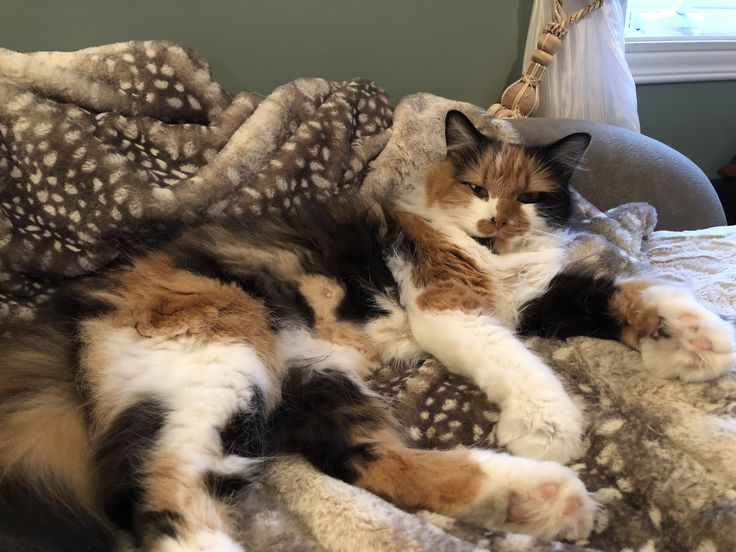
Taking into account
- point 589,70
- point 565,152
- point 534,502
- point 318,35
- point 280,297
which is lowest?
point 534,502

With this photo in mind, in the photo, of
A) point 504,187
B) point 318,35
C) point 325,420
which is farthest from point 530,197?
point 318,35

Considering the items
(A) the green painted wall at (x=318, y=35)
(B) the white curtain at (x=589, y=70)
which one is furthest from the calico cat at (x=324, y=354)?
(B) the white curtain at (x=589, y=70)

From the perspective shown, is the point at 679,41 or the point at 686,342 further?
the point at 679,41

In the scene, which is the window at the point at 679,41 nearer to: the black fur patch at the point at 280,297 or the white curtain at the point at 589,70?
the white curtain at the point at 589,70

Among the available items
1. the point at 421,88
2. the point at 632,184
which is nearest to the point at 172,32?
the point at 421,88

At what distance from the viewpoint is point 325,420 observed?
133 cm

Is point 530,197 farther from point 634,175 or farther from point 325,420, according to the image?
point 325,420

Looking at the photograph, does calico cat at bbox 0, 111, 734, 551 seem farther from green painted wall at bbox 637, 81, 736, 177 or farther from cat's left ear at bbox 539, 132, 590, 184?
green painted wall at bbox 637, 81, 736, 177

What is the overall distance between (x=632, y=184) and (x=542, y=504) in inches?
63.4

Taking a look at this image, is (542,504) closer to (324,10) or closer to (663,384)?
(663,384)

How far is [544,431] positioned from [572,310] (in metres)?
0.47

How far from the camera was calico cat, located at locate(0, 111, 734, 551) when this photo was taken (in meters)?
1.03

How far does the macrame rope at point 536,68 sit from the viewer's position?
7.65 ft

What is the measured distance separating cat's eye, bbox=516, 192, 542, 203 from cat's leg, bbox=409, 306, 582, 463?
43cm
